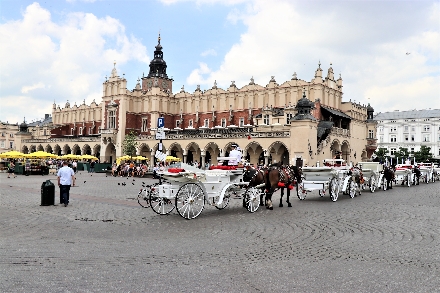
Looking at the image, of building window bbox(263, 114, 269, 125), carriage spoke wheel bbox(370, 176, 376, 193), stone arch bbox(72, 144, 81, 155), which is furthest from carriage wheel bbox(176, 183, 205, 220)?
stone arch bbox(72, 144, 81, 155)

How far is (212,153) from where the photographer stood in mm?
54562

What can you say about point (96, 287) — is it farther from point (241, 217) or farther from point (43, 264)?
point (241, 217)

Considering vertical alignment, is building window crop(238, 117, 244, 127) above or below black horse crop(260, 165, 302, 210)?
above

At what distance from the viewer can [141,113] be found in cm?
6400

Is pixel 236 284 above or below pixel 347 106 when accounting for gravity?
below

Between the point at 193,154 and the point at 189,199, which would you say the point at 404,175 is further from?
the point at 193,154

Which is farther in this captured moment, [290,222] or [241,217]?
[241,217]

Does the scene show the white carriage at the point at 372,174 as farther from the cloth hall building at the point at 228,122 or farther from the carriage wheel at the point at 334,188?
the cloth hall building at the point at 228,122

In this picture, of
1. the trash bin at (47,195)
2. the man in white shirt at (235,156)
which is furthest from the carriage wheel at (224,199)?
the trash bin at (47,195)

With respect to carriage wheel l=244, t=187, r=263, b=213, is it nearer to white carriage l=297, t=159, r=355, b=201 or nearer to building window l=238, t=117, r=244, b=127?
white carriage l=297, t=159, r=355, b=201

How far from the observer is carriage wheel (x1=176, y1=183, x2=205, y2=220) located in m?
11.7

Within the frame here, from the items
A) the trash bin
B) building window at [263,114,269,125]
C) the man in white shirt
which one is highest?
building window at [263,114,269,125]

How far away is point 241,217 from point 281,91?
42714mm

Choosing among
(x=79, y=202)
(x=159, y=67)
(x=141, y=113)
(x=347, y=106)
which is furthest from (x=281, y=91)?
(x=79, y=202)
